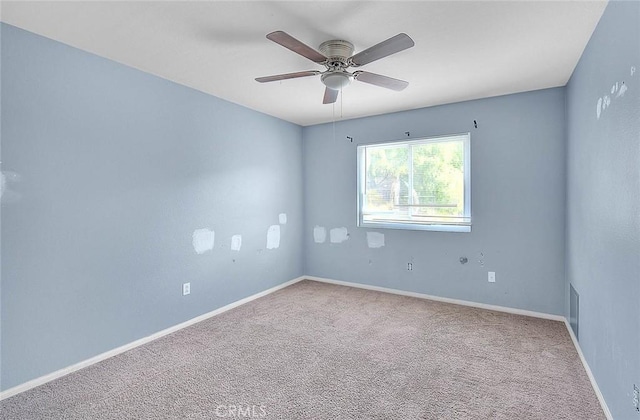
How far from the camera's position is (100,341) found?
2477 mm

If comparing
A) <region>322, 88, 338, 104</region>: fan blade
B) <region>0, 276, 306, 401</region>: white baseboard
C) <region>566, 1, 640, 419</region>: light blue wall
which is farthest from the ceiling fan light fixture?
<region>0, 276, 306, 401</region>: white baseboard

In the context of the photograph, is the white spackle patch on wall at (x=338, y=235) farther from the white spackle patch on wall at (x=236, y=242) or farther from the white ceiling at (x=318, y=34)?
the white ceiling at (x=318, y=34)

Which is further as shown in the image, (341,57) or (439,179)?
(439,179)

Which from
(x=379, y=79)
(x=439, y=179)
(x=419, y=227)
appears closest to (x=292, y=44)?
(x=379, y=79)

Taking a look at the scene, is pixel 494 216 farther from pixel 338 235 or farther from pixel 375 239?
pixel 338 235

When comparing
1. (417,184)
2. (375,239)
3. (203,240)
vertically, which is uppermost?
(417,184)

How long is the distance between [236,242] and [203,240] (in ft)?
1.54

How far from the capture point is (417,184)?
13.2 feet

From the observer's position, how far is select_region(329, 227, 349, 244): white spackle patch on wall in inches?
179

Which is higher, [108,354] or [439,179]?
[439,179]

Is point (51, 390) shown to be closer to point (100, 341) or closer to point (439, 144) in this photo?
point (100, 341)

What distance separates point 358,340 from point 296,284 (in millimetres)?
1924

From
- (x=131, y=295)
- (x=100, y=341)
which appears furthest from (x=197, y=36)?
(x=100, y=341)

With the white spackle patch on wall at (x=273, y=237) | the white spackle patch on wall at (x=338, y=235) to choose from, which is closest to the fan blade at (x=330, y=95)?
the white spackle patch on wall at (x=273, y=237)
